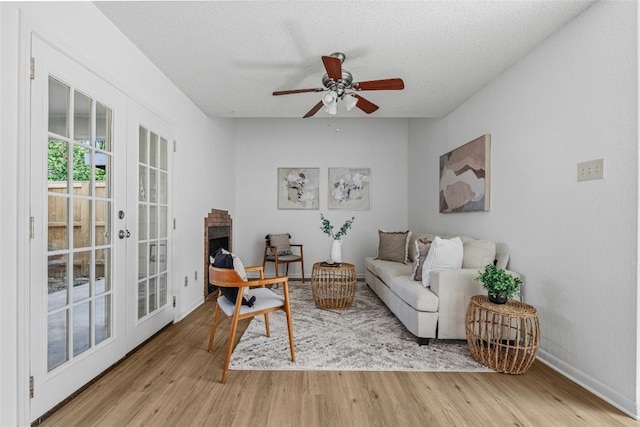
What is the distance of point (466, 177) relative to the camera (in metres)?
3.60

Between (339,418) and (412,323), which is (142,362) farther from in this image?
(412,323)

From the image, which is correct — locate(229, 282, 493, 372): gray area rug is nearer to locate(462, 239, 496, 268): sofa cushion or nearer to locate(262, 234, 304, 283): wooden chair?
locate(462, 239, 496, 268): sofa cushion

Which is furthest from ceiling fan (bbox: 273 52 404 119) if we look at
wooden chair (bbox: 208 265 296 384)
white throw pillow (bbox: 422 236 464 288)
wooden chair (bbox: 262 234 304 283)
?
A: wooden chair (bbox: 262 234 304 283)

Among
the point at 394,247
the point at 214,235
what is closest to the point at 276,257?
the point at 214,235

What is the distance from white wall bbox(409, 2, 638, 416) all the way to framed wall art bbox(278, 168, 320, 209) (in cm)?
319

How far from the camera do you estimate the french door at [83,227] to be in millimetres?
1659

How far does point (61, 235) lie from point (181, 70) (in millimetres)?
1791

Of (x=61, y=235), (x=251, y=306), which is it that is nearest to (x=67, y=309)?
(x=61, y=235)

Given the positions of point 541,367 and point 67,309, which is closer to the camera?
point 67,309

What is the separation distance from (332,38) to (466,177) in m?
2.18

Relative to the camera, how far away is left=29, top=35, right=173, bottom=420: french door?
1659 millimetres

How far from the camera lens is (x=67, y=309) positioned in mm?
1852

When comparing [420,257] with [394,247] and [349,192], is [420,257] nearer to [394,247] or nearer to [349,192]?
[394,247]

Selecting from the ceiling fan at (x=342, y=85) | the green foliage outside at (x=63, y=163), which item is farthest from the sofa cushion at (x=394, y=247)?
the green foliage outside at (x=63, y=163)
